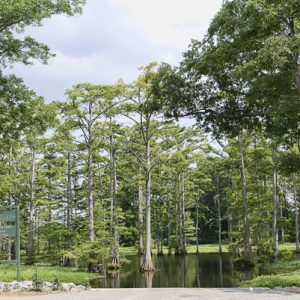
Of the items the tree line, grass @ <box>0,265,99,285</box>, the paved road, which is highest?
the tree line

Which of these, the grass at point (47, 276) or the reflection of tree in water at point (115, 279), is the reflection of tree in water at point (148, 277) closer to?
the reflection of tree in water at point (115, 279)

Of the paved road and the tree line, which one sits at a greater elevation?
the tree line

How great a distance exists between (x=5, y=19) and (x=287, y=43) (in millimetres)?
7960

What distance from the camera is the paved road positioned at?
774 cm

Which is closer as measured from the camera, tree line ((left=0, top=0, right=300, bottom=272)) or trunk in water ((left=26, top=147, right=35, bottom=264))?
tree line ((left=0, top=0, right=300, bottom=272))

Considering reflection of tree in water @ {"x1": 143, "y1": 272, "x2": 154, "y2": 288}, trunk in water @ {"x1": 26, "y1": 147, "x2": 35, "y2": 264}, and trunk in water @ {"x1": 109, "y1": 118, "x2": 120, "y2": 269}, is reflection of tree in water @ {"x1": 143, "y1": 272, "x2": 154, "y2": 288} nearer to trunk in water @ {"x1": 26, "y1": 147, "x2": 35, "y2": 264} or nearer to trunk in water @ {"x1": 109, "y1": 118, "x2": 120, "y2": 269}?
trunk in water @ {"x1": 109, "y1": 118, "x2": 120, "y2": 269}

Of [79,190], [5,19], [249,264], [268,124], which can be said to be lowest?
[249,264]

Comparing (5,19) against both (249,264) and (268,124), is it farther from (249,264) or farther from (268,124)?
(249,264)

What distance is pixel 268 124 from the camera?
1421cm

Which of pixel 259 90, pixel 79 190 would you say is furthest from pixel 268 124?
pixel 79 190

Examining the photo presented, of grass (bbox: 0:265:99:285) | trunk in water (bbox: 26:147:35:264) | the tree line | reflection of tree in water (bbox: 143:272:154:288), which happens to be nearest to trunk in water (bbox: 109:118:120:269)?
the tree line

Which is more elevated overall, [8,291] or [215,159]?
[215,159]

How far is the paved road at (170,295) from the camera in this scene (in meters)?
7.74

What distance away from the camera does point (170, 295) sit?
8.27m
